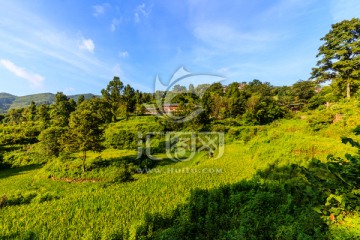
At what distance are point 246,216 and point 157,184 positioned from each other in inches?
240

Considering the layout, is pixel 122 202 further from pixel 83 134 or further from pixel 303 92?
pixel 303 92

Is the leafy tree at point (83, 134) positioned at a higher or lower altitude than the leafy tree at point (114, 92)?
lower

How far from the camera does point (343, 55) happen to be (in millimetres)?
21453

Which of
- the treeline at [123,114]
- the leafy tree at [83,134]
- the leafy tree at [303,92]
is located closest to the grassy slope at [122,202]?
the leafy tree at [83,134]

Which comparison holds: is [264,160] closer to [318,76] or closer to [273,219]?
[273,219]

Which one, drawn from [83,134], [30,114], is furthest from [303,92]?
[30,114]

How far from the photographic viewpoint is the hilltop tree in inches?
800

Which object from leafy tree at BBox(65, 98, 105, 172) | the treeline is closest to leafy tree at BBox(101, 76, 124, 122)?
the treeline

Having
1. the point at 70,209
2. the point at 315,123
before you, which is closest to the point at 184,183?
the point at 70,209

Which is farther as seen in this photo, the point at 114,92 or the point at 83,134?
the point at 114,92

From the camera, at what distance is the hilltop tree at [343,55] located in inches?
800

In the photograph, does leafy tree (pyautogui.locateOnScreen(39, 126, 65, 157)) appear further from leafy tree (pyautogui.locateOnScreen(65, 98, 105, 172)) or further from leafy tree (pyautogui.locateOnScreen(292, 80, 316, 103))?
leafy tree (pyautogui.locateOnScreen(292, 80, 316, 103))

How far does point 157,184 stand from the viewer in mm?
10586

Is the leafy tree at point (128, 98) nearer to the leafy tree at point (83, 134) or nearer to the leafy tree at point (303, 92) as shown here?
the leafy tree at point (83, 134)
